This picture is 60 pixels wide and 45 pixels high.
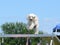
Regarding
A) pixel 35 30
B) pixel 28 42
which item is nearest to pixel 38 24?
pixel 35 30

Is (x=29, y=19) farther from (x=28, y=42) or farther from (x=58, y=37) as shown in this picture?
(x=58, y=37)

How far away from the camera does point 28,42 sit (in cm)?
655

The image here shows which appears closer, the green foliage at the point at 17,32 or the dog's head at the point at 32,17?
the dog's head at the point at 32,17

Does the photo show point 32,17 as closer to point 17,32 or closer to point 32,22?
point 32,22

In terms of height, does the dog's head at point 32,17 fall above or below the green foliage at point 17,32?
above

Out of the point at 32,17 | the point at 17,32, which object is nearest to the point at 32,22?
the point at 32,17

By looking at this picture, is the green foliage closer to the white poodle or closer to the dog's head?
the white poodle

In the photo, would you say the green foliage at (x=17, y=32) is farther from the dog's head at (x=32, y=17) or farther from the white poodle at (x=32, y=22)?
the dog's head at (x=32, y=17)

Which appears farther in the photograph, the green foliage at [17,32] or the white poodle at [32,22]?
the green foliage at [17,32]

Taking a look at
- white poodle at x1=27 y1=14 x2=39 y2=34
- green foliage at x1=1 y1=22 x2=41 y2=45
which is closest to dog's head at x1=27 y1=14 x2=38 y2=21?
white poodle at x1=27 y1=14 x2=39 y2=34

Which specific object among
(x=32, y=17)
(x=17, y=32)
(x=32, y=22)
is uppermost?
(x=32, y=17)

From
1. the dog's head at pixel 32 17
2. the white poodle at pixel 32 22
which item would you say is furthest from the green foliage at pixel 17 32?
the dog's head at pixel 32 17

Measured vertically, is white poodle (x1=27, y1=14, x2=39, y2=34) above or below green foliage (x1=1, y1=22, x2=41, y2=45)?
above

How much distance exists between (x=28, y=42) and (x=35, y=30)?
560mm
